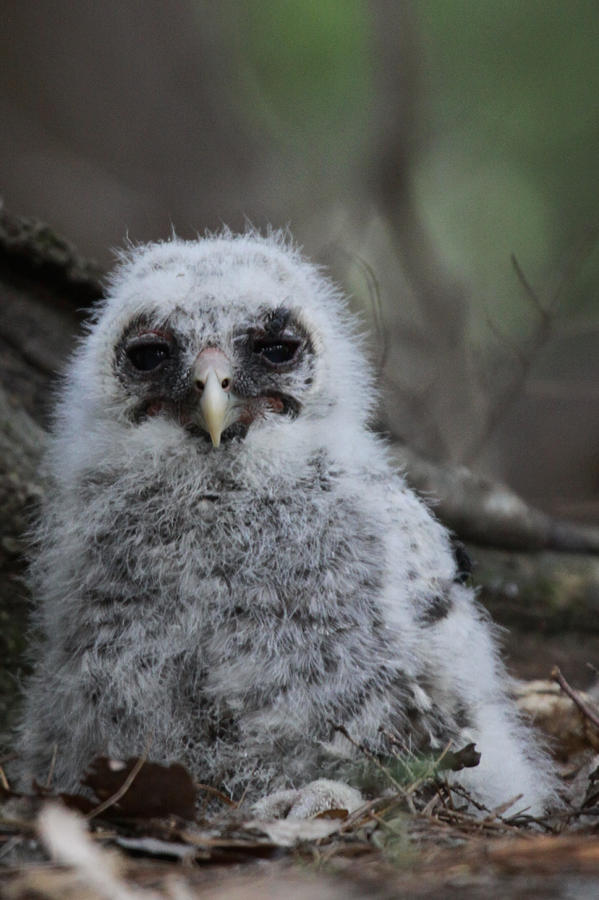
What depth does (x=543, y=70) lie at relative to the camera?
7.94 m

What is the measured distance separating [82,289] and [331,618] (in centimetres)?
209

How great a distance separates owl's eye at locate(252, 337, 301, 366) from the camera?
2814mm

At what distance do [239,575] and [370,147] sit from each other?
515 cm

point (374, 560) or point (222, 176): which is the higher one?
point (222, 176)

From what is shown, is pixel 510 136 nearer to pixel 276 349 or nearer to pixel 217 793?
pixel 276 349

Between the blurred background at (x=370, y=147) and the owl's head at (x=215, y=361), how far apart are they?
3760 mm

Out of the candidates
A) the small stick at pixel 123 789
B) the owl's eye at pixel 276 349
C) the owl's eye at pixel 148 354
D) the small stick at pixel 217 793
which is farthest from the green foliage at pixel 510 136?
the small stick at pixel 123 789

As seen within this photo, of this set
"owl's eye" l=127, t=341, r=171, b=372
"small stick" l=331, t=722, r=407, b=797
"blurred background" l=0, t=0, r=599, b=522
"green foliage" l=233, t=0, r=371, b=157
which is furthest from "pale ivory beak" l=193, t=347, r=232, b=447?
"green foliage" l=233, t=0, r=371, b=157

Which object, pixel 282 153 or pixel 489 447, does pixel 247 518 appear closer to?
pixel 489 447

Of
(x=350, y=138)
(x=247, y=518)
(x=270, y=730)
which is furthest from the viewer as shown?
(x=350, y=138)

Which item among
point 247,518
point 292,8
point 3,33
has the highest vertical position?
point 292,8

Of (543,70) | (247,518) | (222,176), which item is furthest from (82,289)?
(543,70)

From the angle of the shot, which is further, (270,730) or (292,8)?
(292,8)

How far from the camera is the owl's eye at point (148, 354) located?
2783mm
